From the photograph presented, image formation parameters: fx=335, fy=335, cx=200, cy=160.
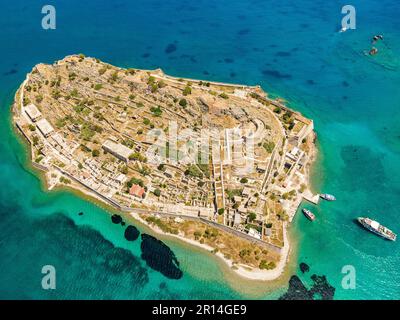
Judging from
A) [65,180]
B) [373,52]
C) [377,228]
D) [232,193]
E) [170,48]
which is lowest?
[377,228]

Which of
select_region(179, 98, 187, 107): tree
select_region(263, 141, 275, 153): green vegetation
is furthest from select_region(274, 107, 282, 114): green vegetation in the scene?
select_region(179, 98, 187, 107): tree

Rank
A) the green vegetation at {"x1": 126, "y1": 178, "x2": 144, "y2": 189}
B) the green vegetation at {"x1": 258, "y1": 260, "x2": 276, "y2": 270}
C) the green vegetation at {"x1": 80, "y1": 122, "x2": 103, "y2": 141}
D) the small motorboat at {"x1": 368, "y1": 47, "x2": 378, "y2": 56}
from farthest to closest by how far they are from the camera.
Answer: the small motorboat at {"x1": 368, "y1": 47, "x2": 378, "y2": 56}, the green vegetation at {"x1": 80, "y1": 122, "x2": 103, "y2": 141}, the green vegetation at {"x1": 126, "y1": 178, "x2": 144, "y2": 189}, the green vegetation at {"x1": 258, "y1": 260, "x2": 276, "y2": 270}

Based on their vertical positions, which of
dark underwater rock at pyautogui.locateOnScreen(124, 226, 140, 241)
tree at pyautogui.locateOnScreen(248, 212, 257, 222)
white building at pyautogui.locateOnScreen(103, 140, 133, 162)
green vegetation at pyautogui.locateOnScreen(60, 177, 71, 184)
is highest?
white building at pyautogui.locateOnScreen(103, 140, 133, 162)

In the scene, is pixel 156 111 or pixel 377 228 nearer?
pixel 377 228

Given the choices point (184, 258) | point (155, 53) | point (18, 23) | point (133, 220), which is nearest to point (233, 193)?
point (184, 258)

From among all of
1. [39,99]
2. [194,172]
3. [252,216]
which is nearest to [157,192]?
[194,172]

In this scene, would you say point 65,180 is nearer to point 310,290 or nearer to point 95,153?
point 95,153

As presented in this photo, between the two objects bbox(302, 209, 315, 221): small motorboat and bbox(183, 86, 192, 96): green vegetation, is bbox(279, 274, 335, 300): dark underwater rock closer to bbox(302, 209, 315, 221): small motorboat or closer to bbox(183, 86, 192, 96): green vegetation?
bbox(302, 209, 315, 221): small motorboat
